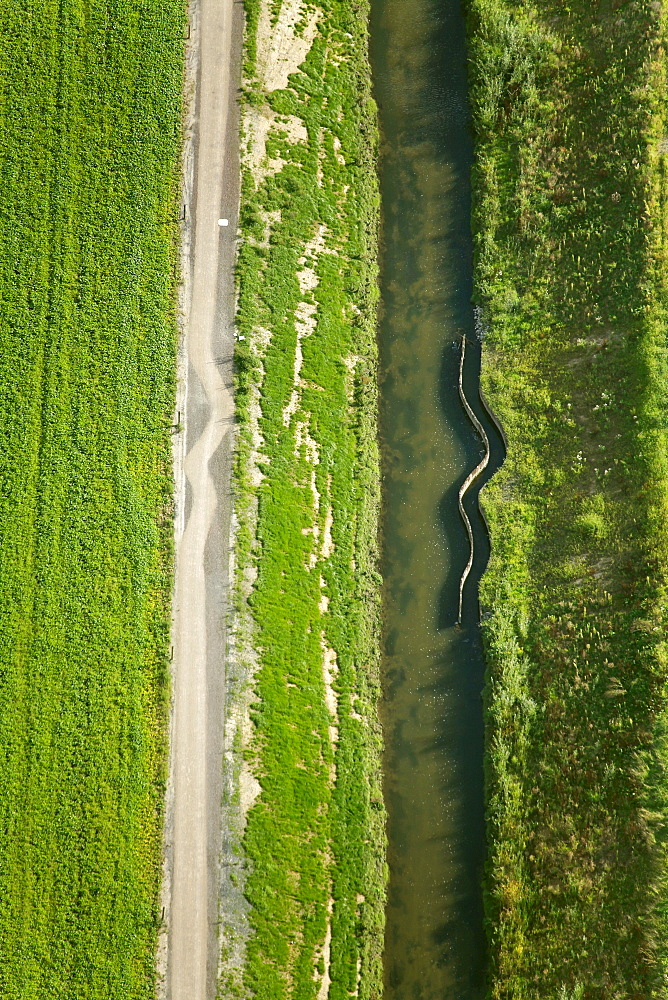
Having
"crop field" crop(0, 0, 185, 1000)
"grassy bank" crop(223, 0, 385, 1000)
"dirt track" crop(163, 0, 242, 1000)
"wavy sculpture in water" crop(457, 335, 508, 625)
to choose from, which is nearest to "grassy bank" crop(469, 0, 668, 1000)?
"wavy sculpture in water" crop(457, 335, 508, 625)

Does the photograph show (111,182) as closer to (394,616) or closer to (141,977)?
(394,616)

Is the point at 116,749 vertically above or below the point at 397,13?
below

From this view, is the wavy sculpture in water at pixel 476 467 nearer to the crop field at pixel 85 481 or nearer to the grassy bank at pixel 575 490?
the grassy bank at pixel 575 490

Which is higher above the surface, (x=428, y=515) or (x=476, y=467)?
(x=476, y=467)

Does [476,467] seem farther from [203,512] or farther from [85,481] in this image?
[85,481]

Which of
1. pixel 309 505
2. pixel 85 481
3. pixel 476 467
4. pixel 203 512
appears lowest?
pixel 203 512

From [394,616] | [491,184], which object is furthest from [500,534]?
[491,184]

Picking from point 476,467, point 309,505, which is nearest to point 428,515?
point 476,467
